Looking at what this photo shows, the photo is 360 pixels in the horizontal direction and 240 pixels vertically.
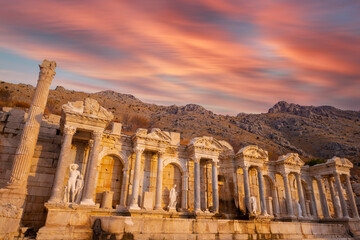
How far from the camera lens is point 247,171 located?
22.4 m

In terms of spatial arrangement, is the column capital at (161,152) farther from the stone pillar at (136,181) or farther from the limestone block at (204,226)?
the limestone block at (204,226)

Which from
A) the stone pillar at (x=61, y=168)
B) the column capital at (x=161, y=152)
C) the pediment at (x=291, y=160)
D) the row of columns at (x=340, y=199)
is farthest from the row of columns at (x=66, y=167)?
the row of columns at (x=340, y=199)

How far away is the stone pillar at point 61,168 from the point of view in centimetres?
1334

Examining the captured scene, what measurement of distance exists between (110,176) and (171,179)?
538 cm

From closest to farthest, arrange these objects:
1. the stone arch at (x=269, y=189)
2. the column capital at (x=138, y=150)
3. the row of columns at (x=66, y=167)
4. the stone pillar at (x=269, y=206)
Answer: the row of columns at (x=66, y=167) → the column capital at (x=138, y=150) → the stone pillar at (x=269, y=206) → the stone arch at (x=269, y=189)

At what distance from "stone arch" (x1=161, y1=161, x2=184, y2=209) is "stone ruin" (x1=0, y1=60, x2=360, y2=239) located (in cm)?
9

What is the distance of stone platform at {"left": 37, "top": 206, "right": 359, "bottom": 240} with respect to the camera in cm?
1134

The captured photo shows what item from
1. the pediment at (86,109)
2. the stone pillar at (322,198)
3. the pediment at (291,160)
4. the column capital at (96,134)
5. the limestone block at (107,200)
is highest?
the pediment at (86,109)

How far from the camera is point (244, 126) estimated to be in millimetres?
77750

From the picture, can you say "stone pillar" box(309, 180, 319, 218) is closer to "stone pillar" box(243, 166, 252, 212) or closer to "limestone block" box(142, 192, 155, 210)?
"stone pillar" box(243, 166, 252, 212)

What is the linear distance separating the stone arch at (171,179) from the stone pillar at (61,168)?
843cm

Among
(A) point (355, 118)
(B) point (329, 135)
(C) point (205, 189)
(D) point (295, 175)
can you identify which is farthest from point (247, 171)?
(A) point (355, 118)

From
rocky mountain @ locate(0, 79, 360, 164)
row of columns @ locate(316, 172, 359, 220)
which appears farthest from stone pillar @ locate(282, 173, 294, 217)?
rocky mountain @ locate(0, 79, 360, 164)

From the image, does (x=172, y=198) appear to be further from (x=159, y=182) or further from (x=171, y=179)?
(x=171, y=179)
